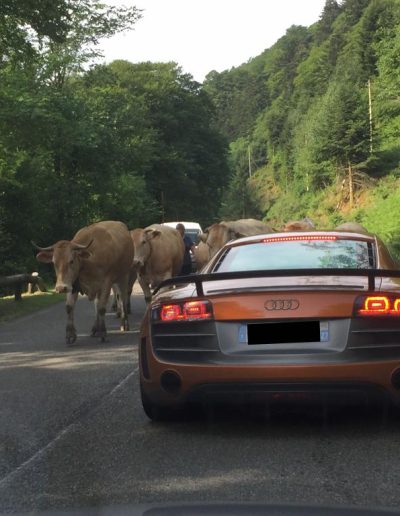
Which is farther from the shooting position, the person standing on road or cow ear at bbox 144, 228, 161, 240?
the person standing on road

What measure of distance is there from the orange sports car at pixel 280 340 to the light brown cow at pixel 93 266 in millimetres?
5974

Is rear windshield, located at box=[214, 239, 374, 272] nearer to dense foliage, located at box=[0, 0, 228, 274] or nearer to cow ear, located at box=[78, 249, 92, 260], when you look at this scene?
cow ear, located at box=[78, 249, 92, 260]

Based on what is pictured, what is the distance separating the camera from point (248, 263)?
6738mm

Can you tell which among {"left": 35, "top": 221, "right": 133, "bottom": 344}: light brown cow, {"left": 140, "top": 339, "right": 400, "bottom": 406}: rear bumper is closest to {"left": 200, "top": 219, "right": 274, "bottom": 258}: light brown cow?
{"left": 35, "top": 221, "right": 133, "bottom": 344}: light brown cow

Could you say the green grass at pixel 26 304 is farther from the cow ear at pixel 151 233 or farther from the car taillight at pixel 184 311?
the car taillight at pixel 184 311

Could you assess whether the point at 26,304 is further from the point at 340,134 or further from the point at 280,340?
the point at 340,134

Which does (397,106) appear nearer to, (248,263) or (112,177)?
(112,177)

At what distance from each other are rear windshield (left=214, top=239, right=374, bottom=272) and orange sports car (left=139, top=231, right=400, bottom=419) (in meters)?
0.73

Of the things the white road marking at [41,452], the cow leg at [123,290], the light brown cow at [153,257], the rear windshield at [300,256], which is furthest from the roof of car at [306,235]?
the light brown cow at [153,257]

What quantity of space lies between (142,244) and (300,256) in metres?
8.23

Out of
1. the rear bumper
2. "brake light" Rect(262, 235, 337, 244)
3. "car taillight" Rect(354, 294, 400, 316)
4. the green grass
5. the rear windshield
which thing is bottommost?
the green grass

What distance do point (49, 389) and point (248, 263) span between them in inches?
104

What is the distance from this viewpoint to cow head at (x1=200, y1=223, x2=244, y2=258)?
51.6 feet

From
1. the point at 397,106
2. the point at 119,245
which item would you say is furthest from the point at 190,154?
the point at 119,245
